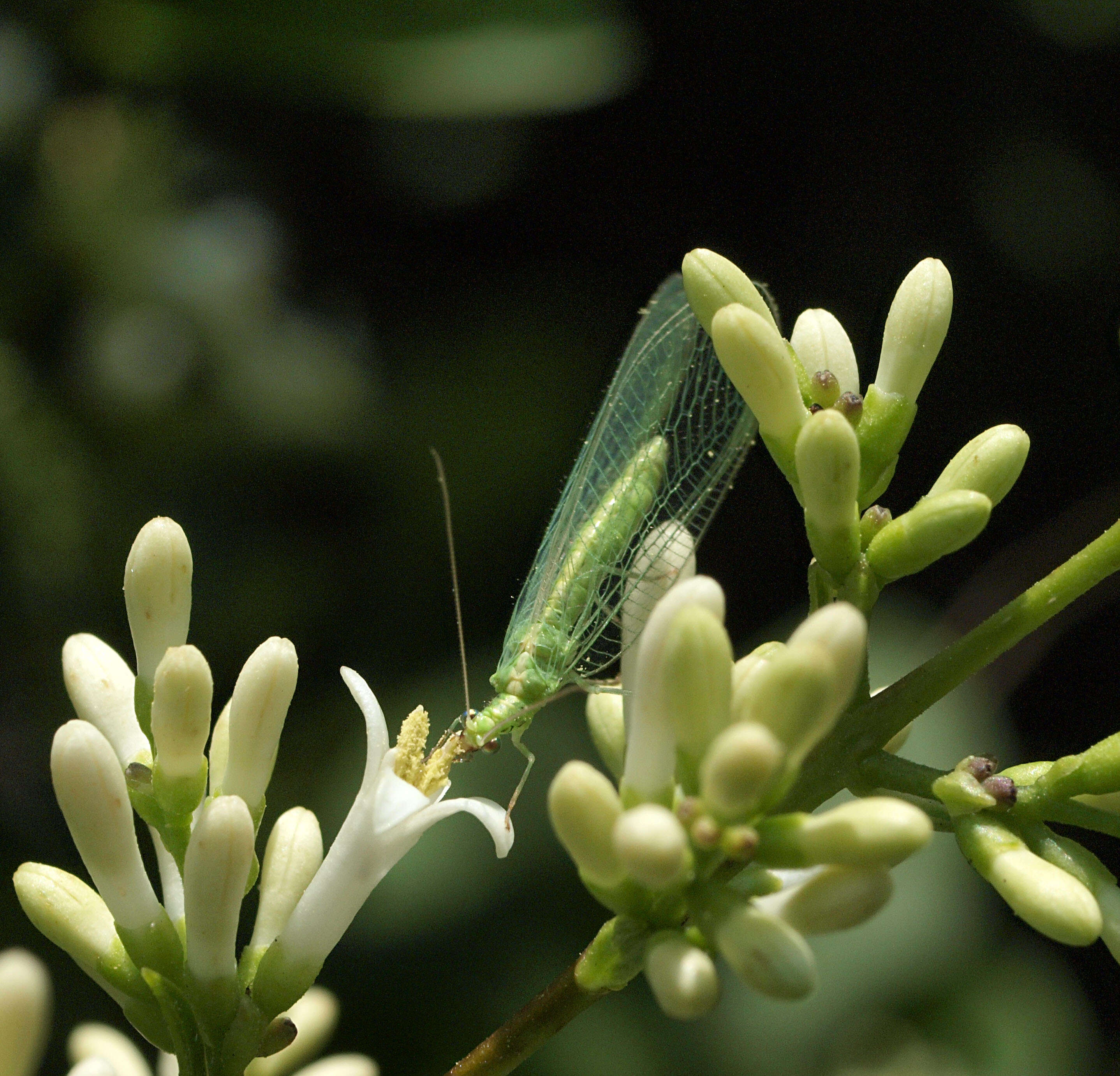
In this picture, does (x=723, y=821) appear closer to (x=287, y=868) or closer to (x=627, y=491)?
(x=287, y=868)

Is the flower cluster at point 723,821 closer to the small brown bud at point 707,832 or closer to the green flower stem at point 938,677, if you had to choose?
the small brown bud at point 707,832

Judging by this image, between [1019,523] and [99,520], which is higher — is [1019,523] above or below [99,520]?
below

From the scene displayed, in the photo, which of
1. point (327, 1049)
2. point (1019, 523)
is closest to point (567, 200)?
point (1019, 523)

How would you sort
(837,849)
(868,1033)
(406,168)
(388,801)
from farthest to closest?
(406,168) → (868,1033) → (388,801) → (837,849)

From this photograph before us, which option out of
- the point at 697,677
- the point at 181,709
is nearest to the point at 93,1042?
the point at 181,709

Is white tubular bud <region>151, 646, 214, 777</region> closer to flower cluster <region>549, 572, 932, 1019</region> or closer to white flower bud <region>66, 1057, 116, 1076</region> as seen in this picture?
white flower bud <region>66, 1057, 116, 1076</region>

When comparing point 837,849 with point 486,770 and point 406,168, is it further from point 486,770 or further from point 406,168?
point 406,168
